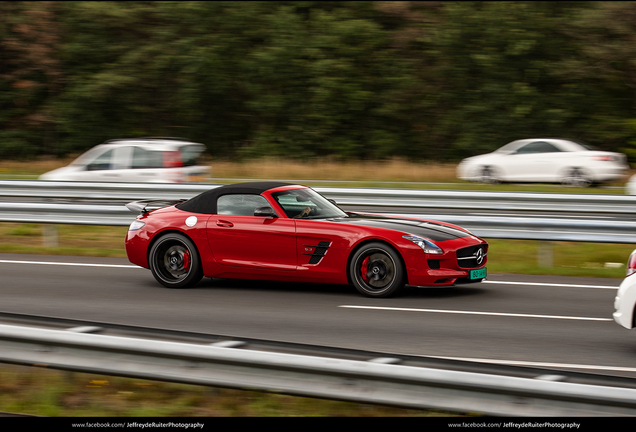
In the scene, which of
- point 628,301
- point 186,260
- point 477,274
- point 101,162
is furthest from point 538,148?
point 628,301

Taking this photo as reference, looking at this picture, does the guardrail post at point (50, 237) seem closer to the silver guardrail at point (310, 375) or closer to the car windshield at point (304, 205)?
the car windshield at point (304, 205)

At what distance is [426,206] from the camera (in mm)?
13461

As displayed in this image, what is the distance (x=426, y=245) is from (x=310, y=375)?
4686 mm

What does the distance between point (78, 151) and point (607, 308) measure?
3277 centimetres

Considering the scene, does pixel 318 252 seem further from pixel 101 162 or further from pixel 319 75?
pixel 319 75

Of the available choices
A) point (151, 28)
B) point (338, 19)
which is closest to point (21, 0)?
point (151, 28)

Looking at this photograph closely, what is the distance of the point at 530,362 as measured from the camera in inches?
241

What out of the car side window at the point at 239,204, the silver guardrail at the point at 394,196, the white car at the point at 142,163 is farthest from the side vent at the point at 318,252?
the white car at the point at 142,163

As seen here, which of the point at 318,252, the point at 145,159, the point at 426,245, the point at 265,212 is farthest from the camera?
the point at 145,159

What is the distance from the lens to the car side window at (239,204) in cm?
956

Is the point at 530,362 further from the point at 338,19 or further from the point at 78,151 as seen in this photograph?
the point at 78,151

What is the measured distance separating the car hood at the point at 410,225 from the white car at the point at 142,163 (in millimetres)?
9910

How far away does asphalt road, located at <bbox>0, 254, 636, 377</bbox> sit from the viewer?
666 centimetres

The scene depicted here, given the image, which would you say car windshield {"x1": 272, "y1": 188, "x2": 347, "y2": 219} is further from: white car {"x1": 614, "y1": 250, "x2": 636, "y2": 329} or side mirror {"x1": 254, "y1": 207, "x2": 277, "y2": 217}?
white car {"x1": 614, "y1": 250, "x2": 636, "y2": 329}
